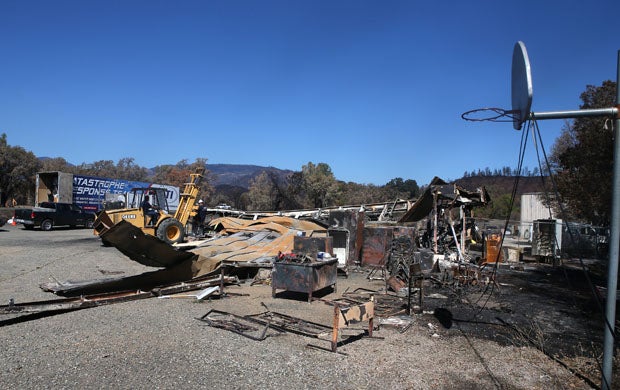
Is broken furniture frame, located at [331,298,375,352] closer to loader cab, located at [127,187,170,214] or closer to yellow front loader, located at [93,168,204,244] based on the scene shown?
yellow front loader, located at [93,168,204,244]

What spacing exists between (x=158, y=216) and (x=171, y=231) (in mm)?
805

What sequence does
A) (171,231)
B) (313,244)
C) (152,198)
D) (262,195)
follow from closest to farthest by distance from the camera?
(313,244) < (171,231) < (152,198) < (262,195)

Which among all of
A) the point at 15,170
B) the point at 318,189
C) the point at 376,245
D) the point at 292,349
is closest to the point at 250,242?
the point at 376,245

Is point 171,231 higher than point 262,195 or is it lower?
lower

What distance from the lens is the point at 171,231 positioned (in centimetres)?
1675

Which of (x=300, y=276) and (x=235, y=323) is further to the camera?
(x=300, y=276)

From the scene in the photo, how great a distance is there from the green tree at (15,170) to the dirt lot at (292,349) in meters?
35.0

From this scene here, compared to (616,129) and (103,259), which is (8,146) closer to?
(103,259)

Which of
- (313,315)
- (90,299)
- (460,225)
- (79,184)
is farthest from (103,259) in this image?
(79,184)

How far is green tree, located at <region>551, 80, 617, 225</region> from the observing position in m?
Answer: 19.1

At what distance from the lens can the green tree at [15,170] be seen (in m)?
37.5

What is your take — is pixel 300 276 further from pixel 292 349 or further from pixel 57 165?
pixel 57 165

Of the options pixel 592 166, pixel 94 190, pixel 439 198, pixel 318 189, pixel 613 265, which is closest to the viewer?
pixel 613 265

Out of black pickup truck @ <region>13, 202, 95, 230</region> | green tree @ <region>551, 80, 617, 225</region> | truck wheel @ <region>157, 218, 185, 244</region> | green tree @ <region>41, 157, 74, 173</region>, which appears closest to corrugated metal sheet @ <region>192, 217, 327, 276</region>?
truck wheel @ <region>157, 218, 185, 244</region>
